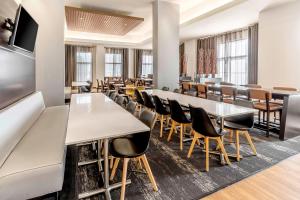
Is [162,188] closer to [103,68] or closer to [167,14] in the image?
[167,14]

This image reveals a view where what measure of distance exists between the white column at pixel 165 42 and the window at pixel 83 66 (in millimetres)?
7669

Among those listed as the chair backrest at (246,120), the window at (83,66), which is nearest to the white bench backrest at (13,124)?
the chair backrest at (246,120)

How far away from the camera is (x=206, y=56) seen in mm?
9836

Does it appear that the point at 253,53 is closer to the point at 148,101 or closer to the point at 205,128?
the point at 148,101

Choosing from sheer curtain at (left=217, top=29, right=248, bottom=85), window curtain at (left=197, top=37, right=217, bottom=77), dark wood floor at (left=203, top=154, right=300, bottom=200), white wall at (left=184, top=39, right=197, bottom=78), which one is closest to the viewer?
dark wood floor at (left=203, top=154, right=300, bottom=200)

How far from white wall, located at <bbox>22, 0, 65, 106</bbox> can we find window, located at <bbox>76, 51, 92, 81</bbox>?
337 inches

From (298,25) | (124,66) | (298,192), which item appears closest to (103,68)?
(124,66)

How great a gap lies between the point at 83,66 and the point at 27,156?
1173 cm

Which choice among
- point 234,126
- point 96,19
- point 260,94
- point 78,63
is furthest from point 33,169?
point 78,63

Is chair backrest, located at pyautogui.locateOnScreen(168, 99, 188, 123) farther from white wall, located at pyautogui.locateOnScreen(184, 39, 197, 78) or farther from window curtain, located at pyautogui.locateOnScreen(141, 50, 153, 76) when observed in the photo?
window curtain, located at pyautogui.locateOnScreen(141, 50, 153, 76)

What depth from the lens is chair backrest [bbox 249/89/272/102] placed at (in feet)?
12.6

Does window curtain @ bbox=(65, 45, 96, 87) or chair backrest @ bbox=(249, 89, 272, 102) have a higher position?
window curtain @ bbox=(65, 45, 96, 87)

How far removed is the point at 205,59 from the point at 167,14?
14.1 ft

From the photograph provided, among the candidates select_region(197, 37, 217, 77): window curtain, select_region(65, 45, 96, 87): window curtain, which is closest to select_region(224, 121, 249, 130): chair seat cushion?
select_region(197, 37, 217, 77): window curtain
